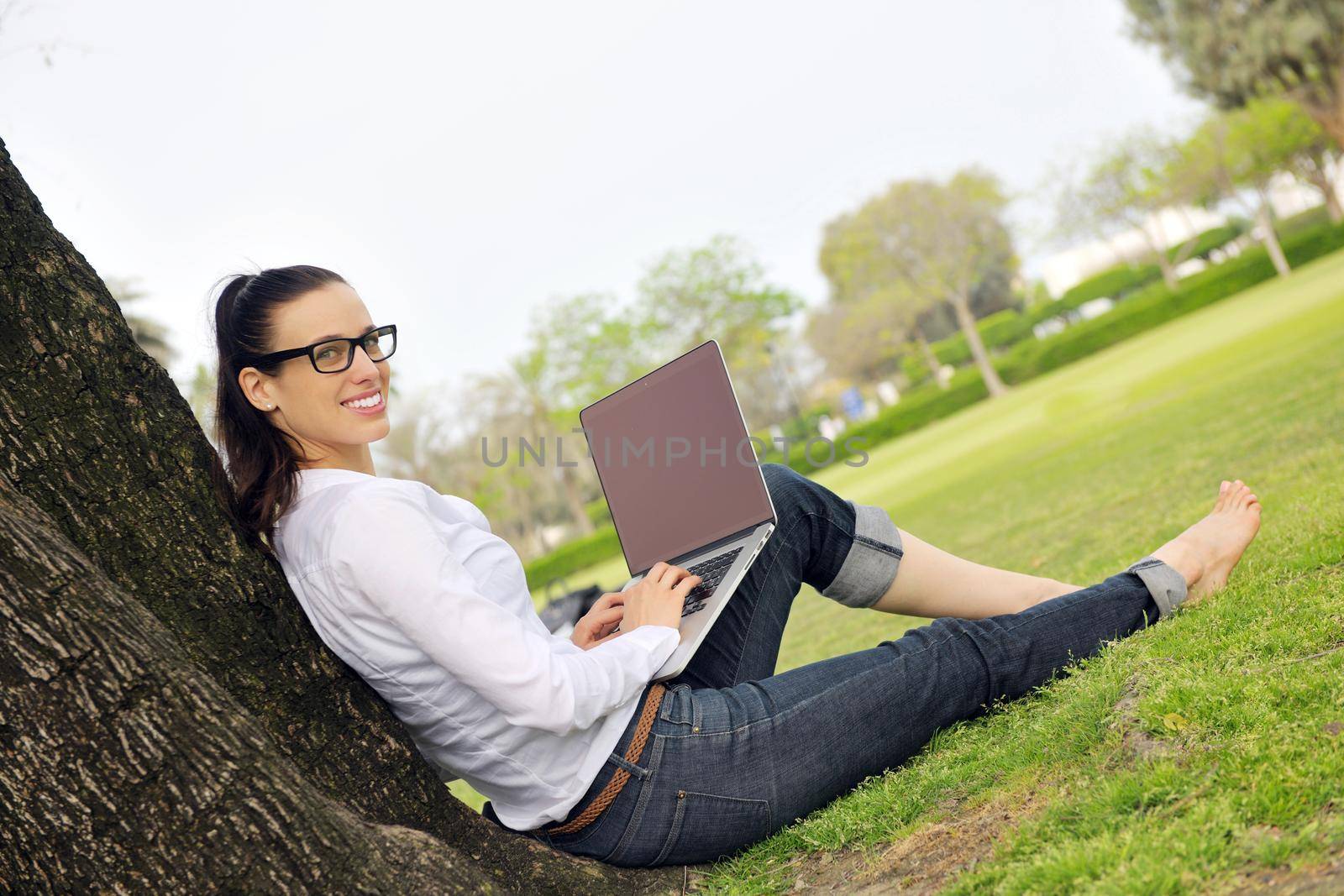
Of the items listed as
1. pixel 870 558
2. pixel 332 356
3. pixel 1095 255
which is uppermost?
pixel 1095 255

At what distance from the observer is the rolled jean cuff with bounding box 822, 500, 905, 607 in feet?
9.89

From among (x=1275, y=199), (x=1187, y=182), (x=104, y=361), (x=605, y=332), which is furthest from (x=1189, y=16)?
(x=1275, y=199)

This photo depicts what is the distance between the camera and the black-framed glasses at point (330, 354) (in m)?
2.45

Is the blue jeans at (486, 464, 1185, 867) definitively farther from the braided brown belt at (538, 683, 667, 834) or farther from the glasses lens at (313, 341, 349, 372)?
the glasses lens at (313, 341, 349, 372)

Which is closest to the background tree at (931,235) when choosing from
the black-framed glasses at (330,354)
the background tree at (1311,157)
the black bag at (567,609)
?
the background tree at (1311,157)

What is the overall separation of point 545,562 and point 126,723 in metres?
31.5

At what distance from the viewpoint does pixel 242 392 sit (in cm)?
247

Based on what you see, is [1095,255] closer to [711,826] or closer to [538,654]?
[711,826]

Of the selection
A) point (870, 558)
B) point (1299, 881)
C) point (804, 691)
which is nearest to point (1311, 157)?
point (870, 558)

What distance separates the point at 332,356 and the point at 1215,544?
2.41 m

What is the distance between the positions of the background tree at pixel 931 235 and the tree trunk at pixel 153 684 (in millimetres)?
39553

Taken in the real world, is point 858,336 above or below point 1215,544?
above

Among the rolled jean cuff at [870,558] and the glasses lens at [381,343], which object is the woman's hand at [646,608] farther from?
the glasses lens at [381,343]

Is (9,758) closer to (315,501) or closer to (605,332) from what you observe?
(315,501)
